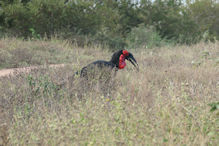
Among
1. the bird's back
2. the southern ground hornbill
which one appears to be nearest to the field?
the southern ground hornbill

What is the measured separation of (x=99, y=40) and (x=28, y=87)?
10453 millimetres

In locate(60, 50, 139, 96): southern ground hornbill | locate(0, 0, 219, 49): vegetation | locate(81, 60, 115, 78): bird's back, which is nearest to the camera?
locate(60, 50, 139, 96): southern ground hornbill

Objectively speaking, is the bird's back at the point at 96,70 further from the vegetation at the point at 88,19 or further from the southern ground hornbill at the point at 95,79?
the vegetation at the point at 88,19

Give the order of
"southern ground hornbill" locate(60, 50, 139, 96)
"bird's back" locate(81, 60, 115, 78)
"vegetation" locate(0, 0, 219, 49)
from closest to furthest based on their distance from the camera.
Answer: "southern ground hornbill" locate(60, 50, 139, 96) → "bird's back" locate(81, 60, 115, 78) → "vegetation" locate(0, 0, 219, 49)

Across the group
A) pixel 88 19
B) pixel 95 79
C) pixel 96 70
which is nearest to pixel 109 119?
pixel 95 79

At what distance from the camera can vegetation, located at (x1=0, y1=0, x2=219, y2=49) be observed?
1274 cm

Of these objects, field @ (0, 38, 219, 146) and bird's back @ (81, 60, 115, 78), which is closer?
field @ (0, 38, 219, 146)

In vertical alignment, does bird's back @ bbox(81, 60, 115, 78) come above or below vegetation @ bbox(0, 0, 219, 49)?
below

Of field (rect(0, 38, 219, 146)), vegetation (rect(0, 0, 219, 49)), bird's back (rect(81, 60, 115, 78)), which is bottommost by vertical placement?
field (rect(0, 38, 219, 146))

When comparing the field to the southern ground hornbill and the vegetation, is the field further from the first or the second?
the vegetation

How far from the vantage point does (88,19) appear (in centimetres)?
1439

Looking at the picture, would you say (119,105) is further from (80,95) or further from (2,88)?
(2,88)

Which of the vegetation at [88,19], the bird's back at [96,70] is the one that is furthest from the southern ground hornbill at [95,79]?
the vegetation at [88,19]

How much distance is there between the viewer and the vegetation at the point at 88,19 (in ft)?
41.8
